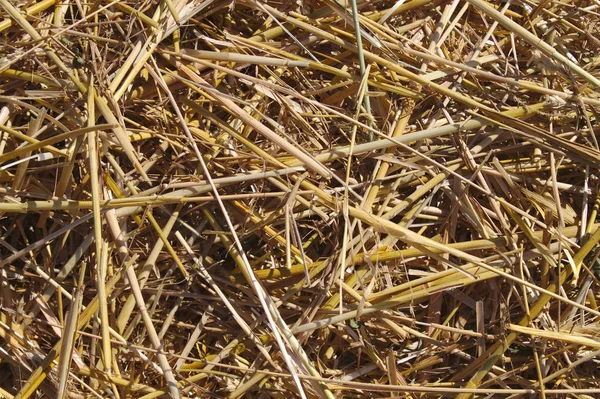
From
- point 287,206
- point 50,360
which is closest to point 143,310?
point 50,360

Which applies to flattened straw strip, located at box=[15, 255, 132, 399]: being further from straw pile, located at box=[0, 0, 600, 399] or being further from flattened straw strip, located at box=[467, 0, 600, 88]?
flattened straw strip, located at box=[467, 0, 600, 88]

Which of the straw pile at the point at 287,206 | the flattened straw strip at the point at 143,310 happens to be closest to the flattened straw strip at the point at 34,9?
the straw pile at the point at 287,206

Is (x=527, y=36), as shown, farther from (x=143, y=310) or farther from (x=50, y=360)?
(x=50, y=360)

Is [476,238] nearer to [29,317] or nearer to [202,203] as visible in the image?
[202,203]

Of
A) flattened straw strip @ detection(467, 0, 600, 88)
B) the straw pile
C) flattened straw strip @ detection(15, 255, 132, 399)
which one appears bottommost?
flattened straw strip @ detection(15, 255, 132, 399)

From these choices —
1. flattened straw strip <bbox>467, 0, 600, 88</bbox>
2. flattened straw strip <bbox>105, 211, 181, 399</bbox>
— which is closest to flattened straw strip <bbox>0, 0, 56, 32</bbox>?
flattened straw strip <bbox>105, 211, 181, 399</bbox>

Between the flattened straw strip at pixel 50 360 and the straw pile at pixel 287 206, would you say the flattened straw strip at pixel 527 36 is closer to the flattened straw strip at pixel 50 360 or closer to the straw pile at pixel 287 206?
the straw pile at pixel 287 206

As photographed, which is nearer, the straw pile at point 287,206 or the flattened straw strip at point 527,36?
the straw pile at point 287,206

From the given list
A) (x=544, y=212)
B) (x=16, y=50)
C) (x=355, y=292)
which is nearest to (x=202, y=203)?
(x=355, y=292)
